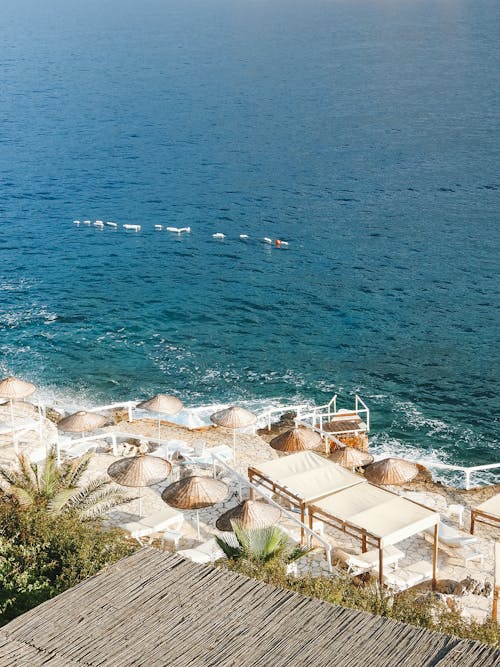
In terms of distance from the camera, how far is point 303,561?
62.7ft

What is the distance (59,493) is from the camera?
18.2m

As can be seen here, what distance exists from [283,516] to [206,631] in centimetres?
904

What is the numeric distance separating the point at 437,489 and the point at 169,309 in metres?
23.3

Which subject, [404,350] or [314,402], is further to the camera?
[404,350]

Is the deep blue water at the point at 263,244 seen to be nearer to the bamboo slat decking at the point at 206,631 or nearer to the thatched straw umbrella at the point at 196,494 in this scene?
the thatched straw umbrella at the point at 196,494

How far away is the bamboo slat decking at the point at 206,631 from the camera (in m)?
11.8

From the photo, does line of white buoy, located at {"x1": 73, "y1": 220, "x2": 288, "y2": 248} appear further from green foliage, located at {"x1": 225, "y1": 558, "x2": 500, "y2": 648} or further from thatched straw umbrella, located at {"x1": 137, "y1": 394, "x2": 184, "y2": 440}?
green foliage, located at {"x1": 225, "y1": 558, "x2": 500, "y2": 648}

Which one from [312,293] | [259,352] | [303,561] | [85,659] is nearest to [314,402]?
[259,352]

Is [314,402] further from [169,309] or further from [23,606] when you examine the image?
[23,606]

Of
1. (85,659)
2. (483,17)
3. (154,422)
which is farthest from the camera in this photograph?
(483,17)

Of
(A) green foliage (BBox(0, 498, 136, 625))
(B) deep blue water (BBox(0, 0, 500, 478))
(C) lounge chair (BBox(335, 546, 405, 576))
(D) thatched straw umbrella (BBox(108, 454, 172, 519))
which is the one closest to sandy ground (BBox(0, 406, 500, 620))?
(C) lounge chair (BBox(335, 546, 405, 576))

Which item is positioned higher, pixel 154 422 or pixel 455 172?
pixel 455 172

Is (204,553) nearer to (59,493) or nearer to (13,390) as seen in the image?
(59,493)

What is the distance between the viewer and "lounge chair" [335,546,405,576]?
18.6 m
